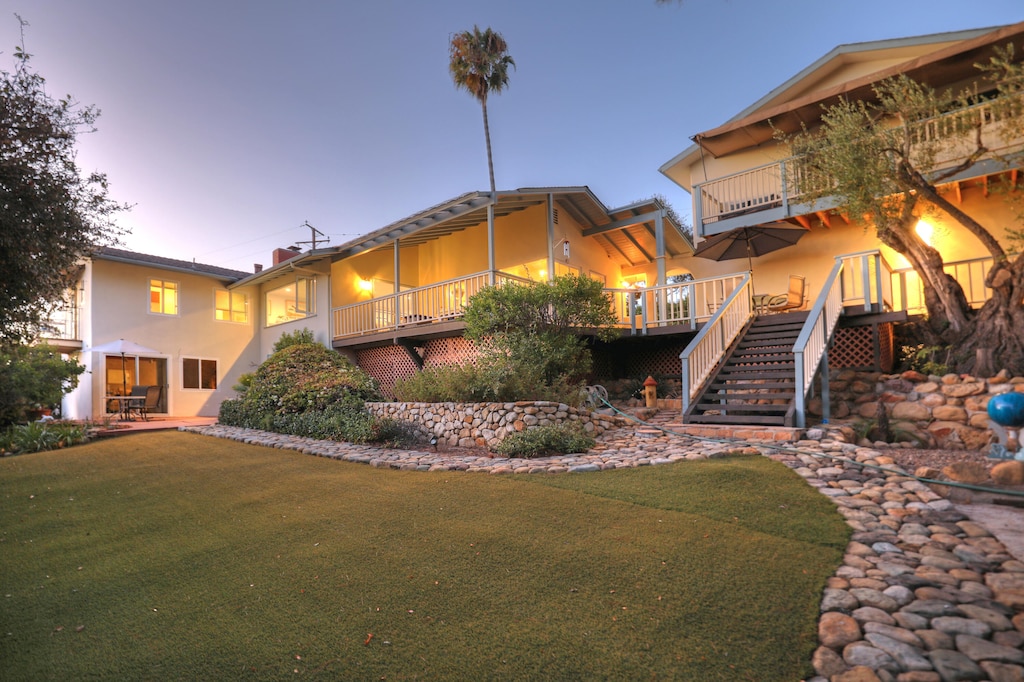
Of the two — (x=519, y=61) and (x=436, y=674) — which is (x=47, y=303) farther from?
(x=519, y=61)

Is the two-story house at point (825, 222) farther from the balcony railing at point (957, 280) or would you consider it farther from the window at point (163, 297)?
the window at point (163, 297)

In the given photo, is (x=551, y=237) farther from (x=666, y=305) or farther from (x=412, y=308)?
A: (x=412, y=308)

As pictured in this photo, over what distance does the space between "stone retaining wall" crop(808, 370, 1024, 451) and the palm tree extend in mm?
17314

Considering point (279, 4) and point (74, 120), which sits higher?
point (279, 4)

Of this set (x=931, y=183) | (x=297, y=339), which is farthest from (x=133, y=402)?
(x=931, y=183)

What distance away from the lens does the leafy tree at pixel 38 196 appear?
18.0 ft

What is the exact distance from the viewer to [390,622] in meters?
2.86

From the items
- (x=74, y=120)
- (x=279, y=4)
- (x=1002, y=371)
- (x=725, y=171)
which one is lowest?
(x=1002, y=371)

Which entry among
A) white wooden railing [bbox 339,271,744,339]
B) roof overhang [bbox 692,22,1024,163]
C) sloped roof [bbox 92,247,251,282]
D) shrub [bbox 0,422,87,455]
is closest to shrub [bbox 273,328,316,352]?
white wooden railing [bbox 339,271,744,339]

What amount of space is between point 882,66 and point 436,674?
15.2 meters

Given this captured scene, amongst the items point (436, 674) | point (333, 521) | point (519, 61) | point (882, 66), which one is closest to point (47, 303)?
point (333, 521)

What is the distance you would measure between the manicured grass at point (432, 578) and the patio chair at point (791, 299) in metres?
6.70

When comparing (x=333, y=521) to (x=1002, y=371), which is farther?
(x=1002, y=371)

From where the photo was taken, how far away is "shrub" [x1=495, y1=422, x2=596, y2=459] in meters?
7.43
